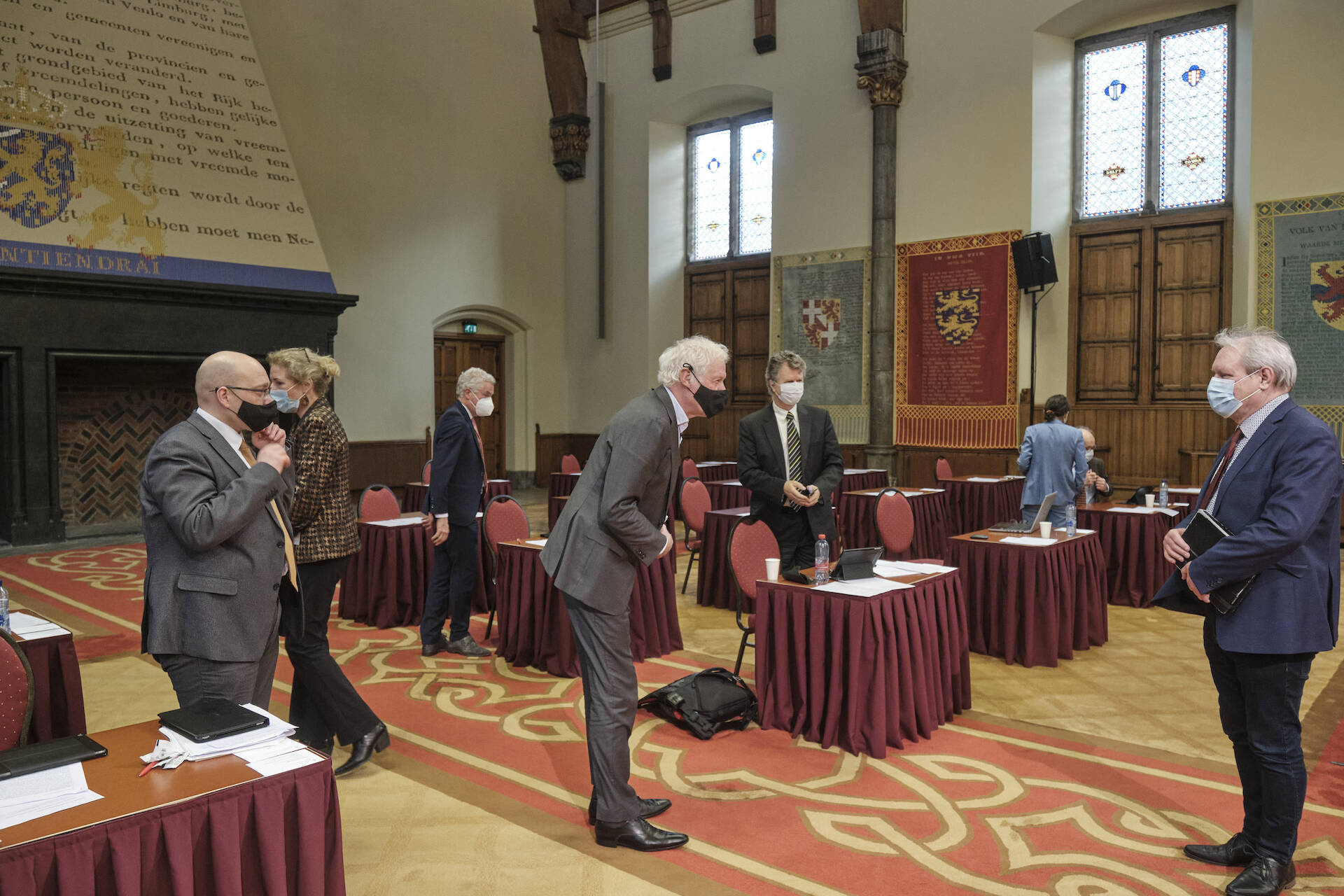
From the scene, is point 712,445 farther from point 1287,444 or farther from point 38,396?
point 1287,444

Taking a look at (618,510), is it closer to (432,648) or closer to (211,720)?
(211,720)

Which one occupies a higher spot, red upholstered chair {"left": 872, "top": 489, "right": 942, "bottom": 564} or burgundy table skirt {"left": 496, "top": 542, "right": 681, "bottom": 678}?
red upholstered chair {"left": 872, "top": 489, "right": 942, "bottom": 564}

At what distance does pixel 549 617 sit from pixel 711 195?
9679 mm

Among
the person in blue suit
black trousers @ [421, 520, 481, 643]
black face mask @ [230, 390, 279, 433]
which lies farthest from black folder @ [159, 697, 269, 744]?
the person in blue suit

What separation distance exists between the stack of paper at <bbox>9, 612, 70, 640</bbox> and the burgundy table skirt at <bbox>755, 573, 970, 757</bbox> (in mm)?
2412

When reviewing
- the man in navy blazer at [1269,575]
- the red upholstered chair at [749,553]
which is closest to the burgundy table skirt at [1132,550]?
the red upholstered chair at [749,553]

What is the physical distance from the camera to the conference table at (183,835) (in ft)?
4.95

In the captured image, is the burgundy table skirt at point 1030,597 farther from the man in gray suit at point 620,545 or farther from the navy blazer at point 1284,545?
the man in gray suit at point 620,545

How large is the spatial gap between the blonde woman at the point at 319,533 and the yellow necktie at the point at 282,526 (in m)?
0.63

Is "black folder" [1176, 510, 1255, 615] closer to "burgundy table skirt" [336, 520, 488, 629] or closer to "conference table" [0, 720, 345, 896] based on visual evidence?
"conference table" [0, 720, 345, 896]

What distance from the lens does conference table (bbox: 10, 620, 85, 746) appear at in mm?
2578

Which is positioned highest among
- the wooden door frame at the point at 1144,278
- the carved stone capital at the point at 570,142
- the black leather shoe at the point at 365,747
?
the carved stone capital at the point at 570,142

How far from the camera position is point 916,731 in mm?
3650

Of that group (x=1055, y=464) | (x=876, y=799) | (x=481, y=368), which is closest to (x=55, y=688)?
(x=876, y=799)
